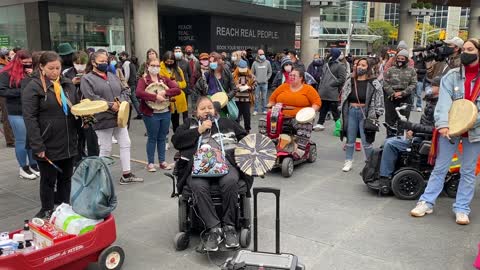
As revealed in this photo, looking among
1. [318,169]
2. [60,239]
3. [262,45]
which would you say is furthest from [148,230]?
[262,45]

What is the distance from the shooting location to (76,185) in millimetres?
3729

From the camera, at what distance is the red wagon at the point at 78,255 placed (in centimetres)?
298

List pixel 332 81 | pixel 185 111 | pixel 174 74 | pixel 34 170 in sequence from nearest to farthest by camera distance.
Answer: pixel 34 170, pixel 174 74, pixel 185 111, pixel 332 81

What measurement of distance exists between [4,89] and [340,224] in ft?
16.3

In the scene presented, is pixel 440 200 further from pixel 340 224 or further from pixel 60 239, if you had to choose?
pixel 60 239

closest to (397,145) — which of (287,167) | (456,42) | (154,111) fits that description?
(456,42)

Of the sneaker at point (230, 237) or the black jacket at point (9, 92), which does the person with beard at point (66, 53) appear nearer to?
the black jacket at point (9, 92)

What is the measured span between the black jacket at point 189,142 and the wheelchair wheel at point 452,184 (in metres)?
2.72

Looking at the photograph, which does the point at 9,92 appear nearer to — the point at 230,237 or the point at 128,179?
the point at 128,179

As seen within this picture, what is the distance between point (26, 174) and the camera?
6234mm

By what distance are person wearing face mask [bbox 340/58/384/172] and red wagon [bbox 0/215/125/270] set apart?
13.2ft

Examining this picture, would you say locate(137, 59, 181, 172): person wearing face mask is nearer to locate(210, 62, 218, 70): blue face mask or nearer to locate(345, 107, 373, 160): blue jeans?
locate(210, 62, 218, 70): blue face mask

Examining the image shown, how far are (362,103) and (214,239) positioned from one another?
3.56 metres

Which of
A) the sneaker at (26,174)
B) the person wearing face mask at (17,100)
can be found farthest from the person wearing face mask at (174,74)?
the sneaker at (26,174)
